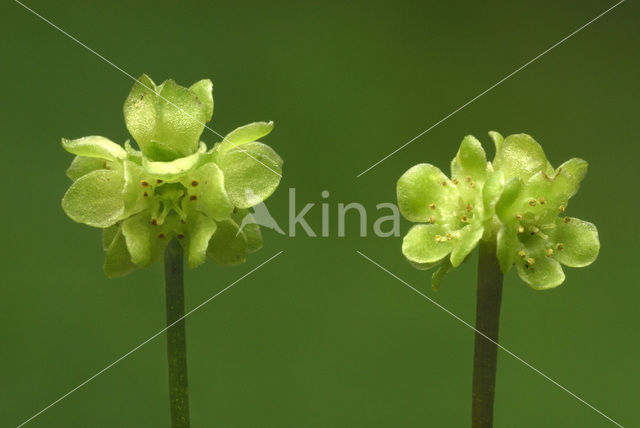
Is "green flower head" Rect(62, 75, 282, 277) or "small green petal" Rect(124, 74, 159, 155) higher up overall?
"small green petal" Rect(124, 74, 159, 155)

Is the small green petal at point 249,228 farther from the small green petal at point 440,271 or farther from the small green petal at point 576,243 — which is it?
the small green petal at point 576,243

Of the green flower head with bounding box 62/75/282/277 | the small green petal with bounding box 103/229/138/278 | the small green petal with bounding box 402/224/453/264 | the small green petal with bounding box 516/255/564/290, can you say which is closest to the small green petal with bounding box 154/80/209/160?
the green flower head with bounding box 62/75/282/277

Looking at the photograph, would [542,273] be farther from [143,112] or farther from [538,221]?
[143,112]

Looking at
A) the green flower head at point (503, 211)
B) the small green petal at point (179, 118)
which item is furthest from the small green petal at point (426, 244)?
the small green petal at point (179, 118)

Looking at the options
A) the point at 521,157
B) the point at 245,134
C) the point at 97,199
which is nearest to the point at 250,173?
the point at 245,134

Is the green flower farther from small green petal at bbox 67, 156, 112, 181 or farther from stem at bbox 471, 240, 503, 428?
small green petal at bbox 67, 156, 112, 181

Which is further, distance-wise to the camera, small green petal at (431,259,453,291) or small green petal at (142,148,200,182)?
small green petal at (431,259,453,291)

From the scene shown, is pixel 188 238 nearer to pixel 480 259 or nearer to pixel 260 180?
pixel 260 180
